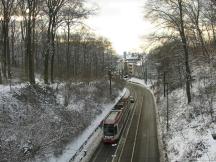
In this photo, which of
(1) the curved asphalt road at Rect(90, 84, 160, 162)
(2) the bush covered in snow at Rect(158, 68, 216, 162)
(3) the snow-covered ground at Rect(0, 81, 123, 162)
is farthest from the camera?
(1) the curved asphalt road at Rect(90, 84, 160, 162)

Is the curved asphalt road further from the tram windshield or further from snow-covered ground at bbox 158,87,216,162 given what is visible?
snow-covered ground at bbox 158,87,216,162

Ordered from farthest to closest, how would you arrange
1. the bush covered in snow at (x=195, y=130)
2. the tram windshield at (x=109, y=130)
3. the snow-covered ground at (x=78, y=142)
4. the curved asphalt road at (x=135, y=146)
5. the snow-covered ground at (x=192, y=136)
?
the tram windshield at (x=109, y=130)
the curved asphalt road at (x=135, y=146)
the snow-covered ground at (x=78, y=142)
the bush covered in snow at (x=195, y=130)
the snow-covered ground at (x=192, y=136)

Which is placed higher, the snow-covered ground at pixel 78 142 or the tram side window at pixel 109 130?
the tram side window at pixel 109 130

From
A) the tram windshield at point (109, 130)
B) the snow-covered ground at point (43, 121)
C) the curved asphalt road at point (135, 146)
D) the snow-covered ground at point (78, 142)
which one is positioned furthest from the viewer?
the tram windshield at point (109, 130)

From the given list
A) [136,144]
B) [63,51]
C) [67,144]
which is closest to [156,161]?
[136,144]

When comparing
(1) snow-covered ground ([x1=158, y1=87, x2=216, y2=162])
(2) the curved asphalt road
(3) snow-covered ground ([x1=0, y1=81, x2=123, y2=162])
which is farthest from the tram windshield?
(1) snow-covered ground ([x1=158, y1=87, x2=216, y2=162])

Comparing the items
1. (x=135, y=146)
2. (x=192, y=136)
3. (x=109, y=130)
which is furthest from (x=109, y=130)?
(x=192, y=136)

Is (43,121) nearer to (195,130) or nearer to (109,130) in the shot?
(109,130)

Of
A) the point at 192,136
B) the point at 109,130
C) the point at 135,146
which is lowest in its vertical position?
the point at 135,146

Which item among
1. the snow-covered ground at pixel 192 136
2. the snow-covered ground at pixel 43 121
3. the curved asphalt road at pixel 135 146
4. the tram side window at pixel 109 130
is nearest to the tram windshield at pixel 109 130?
the tram side window at pixel 109 130

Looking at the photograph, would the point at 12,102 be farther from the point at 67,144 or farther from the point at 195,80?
the point at 195,80

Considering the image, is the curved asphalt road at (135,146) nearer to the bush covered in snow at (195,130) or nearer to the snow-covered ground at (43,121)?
the bush covered in snow at (195,130)

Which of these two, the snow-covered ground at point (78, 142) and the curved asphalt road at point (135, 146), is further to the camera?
the curved asphalt road at point (135, 146)

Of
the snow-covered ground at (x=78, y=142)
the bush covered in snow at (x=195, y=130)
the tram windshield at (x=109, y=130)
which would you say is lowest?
the snow-covered ground at (x=78, y=142)
